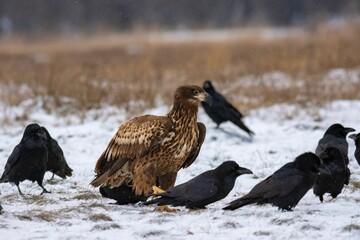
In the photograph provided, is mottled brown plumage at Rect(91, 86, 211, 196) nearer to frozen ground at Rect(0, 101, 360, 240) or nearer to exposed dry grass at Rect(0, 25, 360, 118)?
frozen ground at Rect(0, 101, 360, 240)

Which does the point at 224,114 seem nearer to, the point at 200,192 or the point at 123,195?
the point at 123,195

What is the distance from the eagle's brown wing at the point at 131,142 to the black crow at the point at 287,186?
113cm

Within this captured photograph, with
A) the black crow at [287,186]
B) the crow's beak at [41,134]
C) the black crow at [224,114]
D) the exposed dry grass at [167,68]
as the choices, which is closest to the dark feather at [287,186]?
the black crow at [287,186]

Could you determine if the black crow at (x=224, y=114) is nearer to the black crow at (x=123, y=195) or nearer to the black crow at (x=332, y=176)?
the black crow at (x=332, y=176)

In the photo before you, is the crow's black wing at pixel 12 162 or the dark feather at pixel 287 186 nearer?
the dark feather at pixel 287 186

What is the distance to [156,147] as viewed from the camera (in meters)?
7.28

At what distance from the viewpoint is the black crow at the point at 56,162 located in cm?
886

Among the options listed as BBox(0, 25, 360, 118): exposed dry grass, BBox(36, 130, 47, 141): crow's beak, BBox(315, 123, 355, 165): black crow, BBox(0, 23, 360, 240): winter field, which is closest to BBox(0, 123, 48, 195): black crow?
BBox(36, 130, 47, 141): crow's beak

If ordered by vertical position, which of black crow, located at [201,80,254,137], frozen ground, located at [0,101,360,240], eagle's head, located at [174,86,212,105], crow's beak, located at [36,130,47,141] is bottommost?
frozen ground, located at [0,101,360,240]

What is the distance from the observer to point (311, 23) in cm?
2630

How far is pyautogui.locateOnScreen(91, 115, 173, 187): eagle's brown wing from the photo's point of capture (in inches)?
286

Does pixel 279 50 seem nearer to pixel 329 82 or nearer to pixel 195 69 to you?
pixel 195 69

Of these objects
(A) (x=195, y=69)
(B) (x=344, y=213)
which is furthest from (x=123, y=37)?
(B) (x=344, y=213)

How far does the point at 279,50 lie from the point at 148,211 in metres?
14.4
